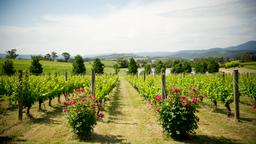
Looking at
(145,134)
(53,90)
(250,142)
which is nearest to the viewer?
(250,142)

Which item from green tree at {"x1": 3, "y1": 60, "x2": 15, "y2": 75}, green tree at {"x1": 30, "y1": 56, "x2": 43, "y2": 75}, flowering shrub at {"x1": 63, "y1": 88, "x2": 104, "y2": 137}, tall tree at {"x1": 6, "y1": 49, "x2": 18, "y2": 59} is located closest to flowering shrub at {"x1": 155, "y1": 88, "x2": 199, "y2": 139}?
flowering shrub at {"x1": 63, "y1": 88, "x2": 104, "y2": 137}

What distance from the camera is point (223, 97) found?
10.4 m

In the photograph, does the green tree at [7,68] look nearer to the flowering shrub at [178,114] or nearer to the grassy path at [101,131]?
the grassy path at [101,131]

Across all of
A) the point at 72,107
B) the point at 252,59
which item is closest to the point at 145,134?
the point at 72,107

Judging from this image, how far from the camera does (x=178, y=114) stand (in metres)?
6.54

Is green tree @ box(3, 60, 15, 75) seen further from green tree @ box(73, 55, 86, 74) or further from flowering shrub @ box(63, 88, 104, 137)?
flowering shrub @ box(63, 88, 104, 137)

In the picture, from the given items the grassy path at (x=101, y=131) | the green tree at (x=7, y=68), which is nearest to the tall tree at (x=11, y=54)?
the green tree at (x=7, y=68)

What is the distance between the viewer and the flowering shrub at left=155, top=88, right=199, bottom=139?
655cm

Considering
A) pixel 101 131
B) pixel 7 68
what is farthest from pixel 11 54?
pixel 101 131

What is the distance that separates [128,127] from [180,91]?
2937 millimetres

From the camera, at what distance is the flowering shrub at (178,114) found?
655 centimetres

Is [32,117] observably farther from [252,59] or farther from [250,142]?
[252,59]

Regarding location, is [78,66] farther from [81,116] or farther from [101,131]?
[81,116]

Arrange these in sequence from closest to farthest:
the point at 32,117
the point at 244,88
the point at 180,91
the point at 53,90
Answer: the point at 180,91 < the point at 32,117 < the point at 53,90 < the point at 244,88
